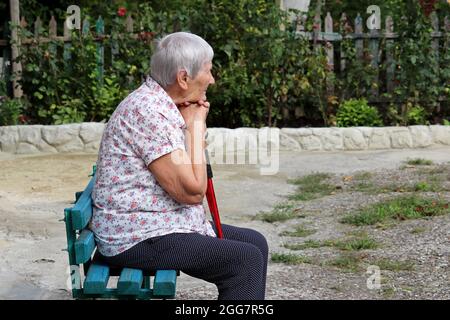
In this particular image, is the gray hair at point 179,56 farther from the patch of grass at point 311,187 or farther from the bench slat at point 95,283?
the patch of grass at point 311,187

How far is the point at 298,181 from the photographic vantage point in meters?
8.29

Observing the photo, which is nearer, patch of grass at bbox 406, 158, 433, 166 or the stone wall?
patch of grass at bbox 406, 158, 433, 166

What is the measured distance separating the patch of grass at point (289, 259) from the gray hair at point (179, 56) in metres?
2.10

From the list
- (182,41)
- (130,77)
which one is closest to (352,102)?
(130,77)

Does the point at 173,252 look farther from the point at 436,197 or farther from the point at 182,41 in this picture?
the point at 436,197

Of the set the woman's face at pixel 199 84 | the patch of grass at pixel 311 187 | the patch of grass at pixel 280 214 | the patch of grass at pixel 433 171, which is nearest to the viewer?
the woman's face at pixel 199 84

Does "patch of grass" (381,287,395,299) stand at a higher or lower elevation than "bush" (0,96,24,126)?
lower

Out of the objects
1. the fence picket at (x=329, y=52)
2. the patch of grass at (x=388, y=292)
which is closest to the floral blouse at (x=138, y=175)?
the patch of grass at (x=388, y=292)

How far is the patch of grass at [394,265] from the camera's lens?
5.34 metres

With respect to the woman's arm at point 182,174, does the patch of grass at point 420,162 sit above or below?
below

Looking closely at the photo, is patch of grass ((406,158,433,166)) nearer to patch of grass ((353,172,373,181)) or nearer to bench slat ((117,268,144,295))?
patch of grass ((353,172,373,181))

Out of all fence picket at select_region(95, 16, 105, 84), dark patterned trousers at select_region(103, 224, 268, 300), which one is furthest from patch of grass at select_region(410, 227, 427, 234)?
fence picket at select_region(95, 16, 105, 84)

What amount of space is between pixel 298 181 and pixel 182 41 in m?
4.71

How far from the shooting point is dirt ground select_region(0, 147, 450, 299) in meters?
4.99
